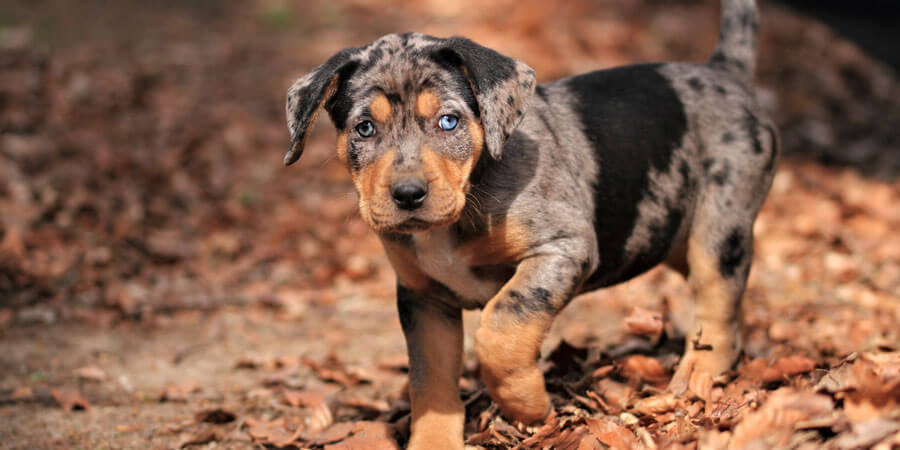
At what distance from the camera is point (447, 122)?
414 centimetres

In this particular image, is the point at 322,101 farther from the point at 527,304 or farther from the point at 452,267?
the point at 527,304

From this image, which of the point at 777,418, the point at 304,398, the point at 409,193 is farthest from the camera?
the point at 304,398

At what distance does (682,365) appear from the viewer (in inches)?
201

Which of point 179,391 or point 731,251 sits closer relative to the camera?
point 731,251

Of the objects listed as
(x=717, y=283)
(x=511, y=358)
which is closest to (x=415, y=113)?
(x=511, y=358)

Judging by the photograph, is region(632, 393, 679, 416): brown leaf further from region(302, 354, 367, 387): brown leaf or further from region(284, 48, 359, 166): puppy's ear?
region(284, 48, 359, 166): puppy's ear

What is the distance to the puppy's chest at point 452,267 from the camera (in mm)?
4359

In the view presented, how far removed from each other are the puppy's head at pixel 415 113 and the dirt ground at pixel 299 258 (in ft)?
2.45

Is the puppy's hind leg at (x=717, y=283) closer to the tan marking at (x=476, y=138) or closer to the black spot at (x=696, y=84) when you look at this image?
A: the black spot at (x=696, y=84)

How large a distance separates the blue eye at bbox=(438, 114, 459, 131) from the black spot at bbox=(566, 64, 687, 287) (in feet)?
3.55

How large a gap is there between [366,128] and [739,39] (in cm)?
303

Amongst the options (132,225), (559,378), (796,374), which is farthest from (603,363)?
(132,225)

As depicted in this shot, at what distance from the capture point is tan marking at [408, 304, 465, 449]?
177 inches

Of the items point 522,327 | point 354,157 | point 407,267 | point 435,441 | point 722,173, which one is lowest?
point 435,441
